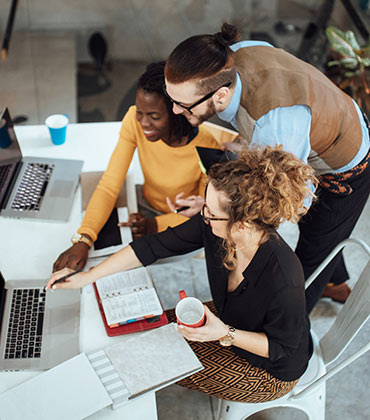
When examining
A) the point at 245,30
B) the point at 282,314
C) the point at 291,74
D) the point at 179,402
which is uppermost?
the point at 291,74

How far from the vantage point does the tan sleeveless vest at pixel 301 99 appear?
162 cm

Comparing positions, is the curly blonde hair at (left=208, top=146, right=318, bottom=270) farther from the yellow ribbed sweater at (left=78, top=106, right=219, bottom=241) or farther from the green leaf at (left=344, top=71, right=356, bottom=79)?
the green leaf at (left=344, top=71, right=356, bottom=79)

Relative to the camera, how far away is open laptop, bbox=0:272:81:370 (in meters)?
1.49

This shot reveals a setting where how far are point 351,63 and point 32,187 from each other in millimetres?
2339

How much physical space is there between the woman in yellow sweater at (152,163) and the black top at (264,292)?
242 millimetres

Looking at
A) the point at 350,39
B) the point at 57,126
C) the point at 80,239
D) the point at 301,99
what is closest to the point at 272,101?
the point at 301,99

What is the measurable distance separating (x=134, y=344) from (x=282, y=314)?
46 centimetres

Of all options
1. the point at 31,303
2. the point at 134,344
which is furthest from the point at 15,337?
the point at 134,344

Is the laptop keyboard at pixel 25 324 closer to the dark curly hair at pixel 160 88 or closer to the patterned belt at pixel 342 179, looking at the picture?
the dark curly hair at pixel 160 88

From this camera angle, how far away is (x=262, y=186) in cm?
139

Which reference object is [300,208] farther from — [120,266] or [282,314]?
[120,266]

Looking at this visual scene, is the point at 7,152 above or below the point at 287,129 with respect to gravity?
below

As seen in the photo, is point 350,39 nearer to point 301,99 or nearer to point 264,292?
point 301,99

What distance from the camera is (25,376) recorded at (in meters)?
1.45
